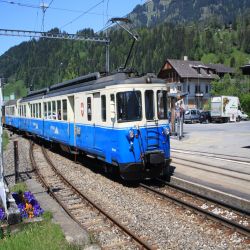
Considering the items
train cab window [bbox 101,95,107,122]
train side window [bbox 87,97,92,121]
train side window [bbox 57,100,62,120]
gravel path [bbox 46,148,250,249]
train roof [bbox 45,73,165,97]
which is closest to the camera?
gravel path [bbox 46,148,250,249]

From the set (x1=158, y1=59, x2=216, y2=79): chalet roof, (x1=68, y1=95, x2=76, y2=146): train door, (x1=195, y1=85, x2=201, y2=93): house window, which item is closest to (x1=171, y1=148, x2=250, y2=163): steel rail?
(x1=68, y1=95, x2=76, y2=146): train door

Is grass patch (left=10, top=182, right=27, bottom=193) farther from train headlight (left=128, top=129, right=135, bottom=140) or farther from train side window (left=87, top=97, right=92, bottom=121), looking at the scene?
train headlight (left=128, top=129, right=135, bottom=140)

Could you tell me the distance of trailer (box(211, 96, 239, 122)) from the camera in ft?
165

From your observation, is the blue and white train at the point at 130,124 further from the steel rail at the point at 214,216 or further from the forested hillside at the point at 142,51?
the forested hillside at the point at 142,51

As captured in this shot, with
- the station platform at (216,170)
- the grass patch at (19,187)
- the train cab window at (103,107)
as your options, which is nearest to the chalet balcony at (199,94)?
the station platform at (216,170)

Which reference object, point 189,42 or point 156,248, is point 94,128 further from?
point 189,42

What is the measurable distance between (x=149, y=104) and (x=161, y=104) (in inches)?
16.4

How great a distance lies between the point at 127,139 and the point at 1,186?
391cm

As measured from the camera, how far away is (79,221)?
30.0ft

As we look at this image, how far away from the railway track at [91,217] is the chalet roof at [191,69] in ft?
245

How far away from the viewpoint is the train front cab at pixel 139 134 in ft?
38.8

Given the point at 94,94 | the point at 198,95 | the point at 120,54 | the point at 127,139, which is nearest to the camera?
the point at 127,139

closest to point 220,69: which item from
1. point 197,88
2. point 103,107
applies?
point 197,88

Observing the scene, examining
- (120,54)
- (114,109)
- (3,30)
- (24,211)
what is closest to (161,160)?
(114,109)
